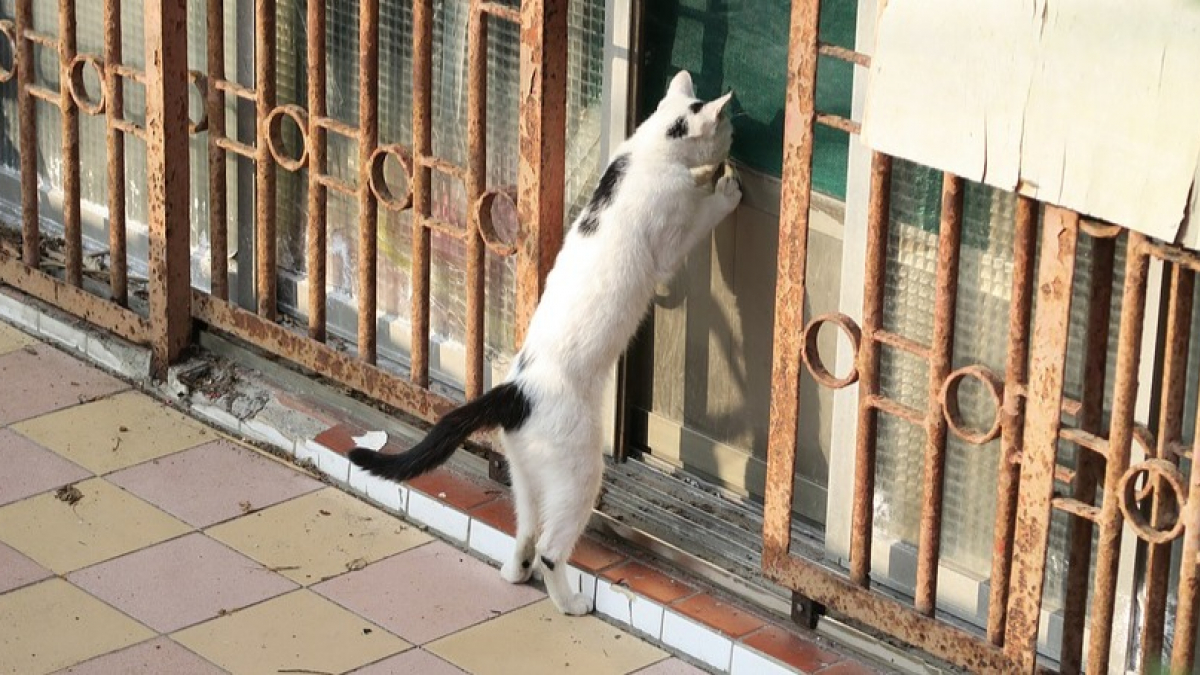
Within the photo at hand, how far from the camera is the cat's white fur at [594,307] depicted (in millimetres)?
4770

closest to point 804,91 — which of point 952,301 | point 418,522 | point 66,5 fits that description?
point 952,301

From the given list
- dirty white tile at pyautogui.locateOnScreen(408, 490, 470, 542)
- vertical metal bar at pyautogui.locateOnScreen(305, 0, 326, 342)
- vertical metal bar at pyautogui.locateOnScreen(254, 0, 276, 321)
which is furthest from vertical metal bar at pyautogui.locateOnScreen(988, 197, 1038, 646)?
vertical metal bar at pyautogui.locateOnScreen(254, 0, 276, 321)

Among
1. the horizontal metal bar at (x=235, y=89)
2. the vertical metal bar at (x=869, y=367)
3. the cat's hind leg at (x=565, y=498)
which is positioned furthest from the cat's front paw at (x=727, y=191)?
the horizontal metal bar at (x=235, y=89)

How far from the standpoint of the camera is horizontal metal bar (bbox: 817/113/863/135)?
4.34 metres

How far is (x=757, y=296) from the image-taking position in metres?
5.15

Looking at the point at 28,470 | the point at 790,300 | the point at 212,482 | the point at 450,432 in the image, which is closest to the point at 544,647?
the point at 450,432

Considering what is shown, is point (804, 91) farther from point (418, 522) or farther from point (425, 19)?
point (418, 522)

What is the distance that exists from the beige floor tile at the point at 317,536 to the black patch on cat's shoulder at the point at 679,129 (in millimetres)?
1344

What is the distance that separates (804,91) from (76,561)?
7.44 ft

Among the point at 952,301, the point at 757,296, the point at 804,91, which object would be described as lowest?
the point at 757,296

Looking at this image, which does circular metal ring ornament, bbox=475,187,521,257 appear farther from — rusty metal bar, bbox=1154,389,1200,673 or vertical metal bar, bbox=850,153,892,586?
rusty metal bar, bbox=1154,389,1200,673

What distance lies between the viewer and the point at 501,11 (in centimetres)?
504

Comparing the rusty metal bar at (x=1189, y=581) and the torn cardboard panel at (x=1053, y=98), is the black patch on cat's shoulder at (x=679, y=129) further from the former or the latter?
the rusty metal bar at (x=1189, y=581)

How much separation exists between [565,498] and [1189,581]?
1514mm
